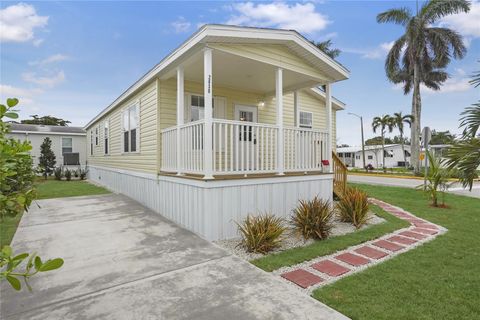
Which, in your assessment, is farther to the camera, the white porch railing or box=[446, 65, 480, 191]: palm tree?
the white porch railing

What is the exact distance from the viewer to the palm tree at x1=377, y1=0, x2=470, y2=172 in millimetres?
18891

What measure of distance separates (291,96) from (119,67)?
40.9ft

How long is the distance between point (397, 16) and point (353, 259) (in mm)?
22174

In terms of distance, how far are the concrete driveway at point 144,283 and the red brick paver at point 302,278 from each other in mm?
189

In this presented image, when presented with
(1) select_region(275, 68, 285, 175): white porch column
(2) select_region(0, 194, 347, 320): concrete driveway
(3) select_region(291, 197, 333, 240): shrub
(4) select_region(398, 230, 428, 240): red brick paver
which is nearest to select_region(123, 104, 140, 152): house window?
(2) select_region(0, 194, 347, 320): concrete driveway

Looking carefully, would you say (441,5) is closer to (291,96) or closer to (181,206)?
(291,96)

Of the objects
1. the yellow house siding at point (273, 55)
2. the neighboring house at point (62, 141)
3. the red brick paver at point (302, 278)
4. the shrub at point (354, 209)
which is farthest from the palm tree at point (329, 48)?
the red brick paver at point (302, 278)

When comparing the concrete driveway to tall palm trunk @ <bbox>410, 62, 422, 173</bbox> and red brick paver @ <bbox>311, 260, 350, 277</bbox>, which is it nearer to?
red brick paver @ <bbox>311, 260, 350, 277</bbox>

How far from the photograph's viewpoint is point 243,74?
23.7 ft

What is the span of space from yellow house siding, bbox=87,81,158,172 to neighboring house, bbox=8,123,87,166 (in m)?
11.3

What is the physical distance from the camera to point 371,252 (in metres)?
4.50

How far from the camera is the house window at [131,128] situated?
8906 millimetres

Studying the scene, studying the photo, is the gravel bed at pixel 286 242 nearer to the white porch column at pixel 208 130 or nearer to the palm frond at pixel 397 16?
the white porch column at pixel 208 130

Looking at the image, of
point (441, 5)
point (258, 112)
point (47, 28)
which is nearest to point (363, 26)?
point (258, 112)
